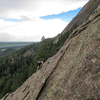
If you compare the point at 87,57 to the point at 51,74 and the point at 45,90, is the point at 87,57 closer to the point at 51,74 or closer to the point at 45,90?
the point at 51,74

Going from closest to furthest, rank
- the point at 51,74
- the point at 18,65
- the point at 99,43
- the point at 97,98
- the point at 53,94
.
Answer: the point at 97,98
the point at 99,43
the point at 53,94
the point at 51,74
the point at 18,65

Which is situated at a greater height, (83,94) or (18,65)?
(83,94)

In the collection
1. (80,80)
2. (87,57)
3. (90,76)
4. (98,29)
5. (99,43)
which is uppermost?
(98,29)

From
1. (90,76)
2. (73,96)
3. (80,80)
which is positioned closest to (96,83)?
(90,76)

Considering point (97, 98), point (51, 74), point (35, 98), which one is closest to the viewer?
point (97, 98)

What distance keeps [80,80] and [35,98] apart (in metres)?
5.15

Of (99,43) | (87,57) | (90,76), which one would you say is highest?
(99,43)

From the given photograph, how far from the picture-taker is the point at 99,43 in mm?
5469

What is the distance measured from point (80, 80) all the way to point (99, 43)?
3.28 meters

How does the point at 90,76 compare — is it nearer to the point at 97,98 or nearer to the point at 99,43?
the point at 97,98

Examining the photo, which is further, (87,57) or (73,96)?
(87,57)

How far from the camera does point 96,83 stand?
→ 4.13 m

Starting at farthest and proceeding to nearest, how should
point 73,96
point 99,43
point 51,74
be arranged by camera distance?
point 51,74 < point 99,43 < point 73,96

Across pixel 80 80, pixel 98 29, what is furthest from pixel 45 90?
pixel 98 29
